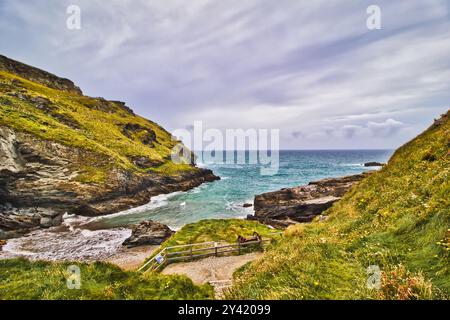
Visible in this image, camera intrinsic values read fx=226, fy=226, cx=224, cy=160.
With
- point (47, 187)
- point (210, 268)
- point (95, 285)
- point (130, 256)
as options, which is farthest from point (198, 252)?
point (47, 187)

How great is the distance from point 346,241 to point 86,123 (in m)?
93.5

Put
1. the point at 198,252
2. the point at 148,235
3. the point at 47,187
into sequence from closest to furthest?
1. the point at 198,252
2. the point at 148,235
3. the point at 47,187

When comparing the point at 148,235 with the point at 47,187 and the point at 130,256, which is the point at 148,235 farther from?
the point at 47,187

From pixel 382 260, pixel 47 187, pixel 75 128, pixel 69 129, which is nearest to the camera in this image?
pixel 382 260

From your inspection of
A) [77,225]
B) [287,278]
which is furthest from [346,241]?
[77,225]

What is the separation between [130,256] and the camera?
27.8m

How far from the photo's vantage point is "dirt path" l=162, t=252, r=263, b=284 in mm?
14891

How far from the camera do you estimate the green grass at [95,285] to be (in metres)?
8.30

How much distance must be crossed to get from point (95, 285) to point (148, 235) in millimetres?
23973

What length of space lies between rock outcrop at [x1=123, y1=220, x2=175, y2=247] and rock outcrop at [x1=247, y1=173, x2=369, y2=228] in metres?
17.5

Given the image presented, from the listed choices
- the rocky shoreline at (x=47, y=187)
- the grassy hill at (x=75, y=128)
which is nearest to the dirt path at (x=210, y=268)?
the rocky shoreline at (x=47, y=187)

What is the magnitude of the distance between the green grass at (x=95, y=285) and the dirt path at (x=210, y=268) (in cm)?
489

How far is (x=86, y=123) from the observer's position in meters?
83.2

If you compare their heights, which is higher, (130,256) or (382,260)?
(382,260)
